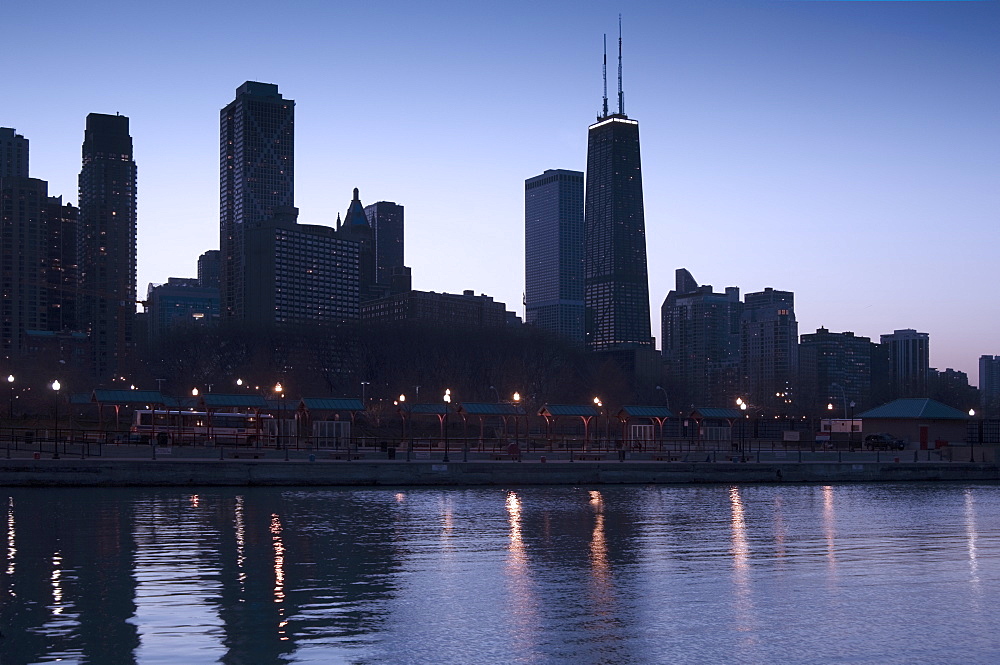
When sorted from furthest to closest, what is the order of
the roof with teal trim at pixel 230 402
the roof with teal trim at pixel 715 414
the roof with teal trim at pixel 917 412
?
the roof with teal trim at pixel 917 412 < the roof with teal trim at pixel 715 414 < the roof with teal trim at pixel 230 402

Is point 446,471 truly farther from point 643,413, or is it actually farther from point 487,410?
point 643,413

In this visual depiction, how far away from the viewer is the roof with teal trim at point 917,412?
97.7 m

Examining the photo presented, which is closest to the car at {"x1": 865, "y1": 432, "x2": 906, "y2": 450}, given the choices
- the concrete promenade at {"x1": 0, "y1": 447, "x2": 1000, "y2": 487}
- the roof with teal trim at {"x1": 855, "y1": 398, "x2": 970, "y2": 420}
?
the roof with teal trim at {"x1": 855, "y1": 398, "x2": 970, "y2": 420}

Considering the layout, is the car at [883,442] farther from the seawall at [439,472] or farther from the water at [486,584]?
the water at [486,584]

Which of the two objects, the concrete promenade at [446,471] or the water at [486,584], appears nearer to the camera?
the water at [486,584]

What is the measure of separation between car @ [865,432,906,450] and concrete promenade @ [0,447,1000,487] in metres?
9.85

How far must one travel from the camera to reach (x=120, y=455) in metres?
67.6

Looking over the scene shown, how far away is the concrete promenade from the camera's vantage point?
58.7 m

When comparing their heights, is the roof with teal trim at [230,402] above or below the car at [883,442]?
above

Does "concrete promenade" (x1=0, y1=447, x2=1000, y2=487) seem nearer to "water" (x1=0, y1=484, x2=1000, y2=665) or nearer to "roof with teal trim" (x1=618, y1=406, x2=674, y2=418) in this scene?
"water" (x1=0, y1=484, x2=1000, y2=665)

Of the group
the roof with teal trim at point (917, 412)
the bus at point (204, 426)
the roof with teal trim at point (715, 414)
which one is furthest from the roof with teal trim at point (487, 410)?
the roof with teal trim at point (917, 412)

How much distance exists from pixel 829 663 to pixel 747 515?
29.5 metres

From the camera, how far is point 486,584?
28.5 metres

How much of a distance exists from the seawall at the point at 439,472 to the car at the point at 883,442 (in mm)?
13193
